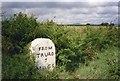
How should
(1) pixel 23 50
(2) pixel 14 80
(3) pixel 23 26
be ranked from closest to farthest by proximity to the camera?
(2) pixel 14 80 < (1) pixel 23 50 < (3) pixel 23 26

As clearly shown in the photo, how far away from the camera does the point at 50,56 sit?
7.16 m

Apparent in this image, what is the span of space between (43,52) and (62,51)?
584mm

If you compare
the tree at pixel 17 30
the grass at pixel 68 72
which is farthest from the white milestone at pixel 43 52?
the tree at pixel 17 30

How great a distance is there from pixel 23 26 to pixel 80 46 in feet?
4.93

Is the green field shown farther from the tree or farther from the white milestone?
the white milestone

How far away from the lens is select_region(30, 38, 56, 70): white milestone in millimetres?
6910

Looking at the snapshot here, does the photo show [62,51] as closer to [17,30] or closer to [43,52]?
[43,52]

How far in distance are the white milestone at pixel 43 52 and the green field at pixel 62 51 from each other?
Answer: 0.57 feet

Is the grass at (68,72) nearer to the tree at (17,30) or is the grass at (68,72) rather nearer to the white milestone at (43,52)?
the white milestone at (43,52)

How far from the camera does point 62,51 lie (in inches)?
292

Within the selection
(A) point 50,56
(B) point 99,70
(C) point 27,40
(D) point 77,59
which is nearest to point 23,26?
(C) point 27,40

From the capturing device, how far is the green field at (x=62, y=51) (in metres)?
6.66

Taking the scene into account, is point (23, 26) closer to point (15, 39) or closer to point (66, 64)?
point (15, 39)

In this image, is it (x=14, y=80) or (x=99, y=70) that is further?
(x=99, y=70)
